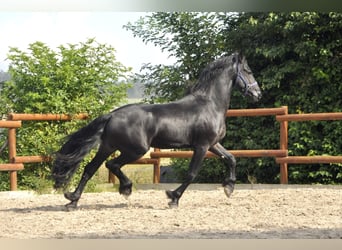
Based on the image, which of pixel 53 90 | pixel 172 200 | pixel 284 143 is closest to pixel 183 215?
pixel 172 200

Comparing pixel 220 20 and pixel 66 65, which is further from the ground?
pixel 220 20

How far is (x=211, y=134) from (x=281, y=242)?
170 cm

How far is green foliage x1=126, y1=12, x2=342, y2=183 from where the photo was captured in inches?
268

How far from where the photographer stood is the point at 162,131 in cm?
491

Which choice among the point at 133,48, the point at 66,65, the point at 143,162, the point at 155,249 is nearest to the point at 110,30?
the point at 133,48

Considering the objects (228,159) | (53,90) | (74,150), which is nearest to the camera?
(74,150)

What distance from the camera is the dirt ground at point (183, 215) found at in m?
A: 3.87

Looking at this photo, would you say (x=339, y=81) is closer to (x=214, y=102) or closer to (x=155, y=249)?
(x=214, y=102)

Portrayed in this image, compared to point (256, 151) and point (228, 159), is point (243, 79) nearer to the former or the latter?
point (228, 159)

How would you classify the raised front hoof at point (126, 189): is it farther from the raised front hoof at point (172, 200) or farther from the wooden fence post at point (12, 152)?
the wooden fence post at point (12, 152)

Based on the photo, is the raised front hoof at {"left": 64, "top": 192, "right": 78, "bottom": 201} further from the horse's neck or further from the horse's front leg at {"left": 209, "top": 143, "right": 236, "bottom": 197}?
the horse's neck

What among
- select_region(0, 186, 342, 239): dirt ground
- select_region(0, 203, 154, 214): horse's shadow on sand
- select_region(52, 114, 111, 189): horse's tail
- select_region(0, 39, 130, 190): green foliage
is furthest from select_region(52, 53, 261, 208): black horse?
select_region(0, 39, 130, 190): green foliage

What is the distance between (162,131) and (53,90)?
1857 mm

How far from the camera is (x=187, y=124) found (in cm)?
493
